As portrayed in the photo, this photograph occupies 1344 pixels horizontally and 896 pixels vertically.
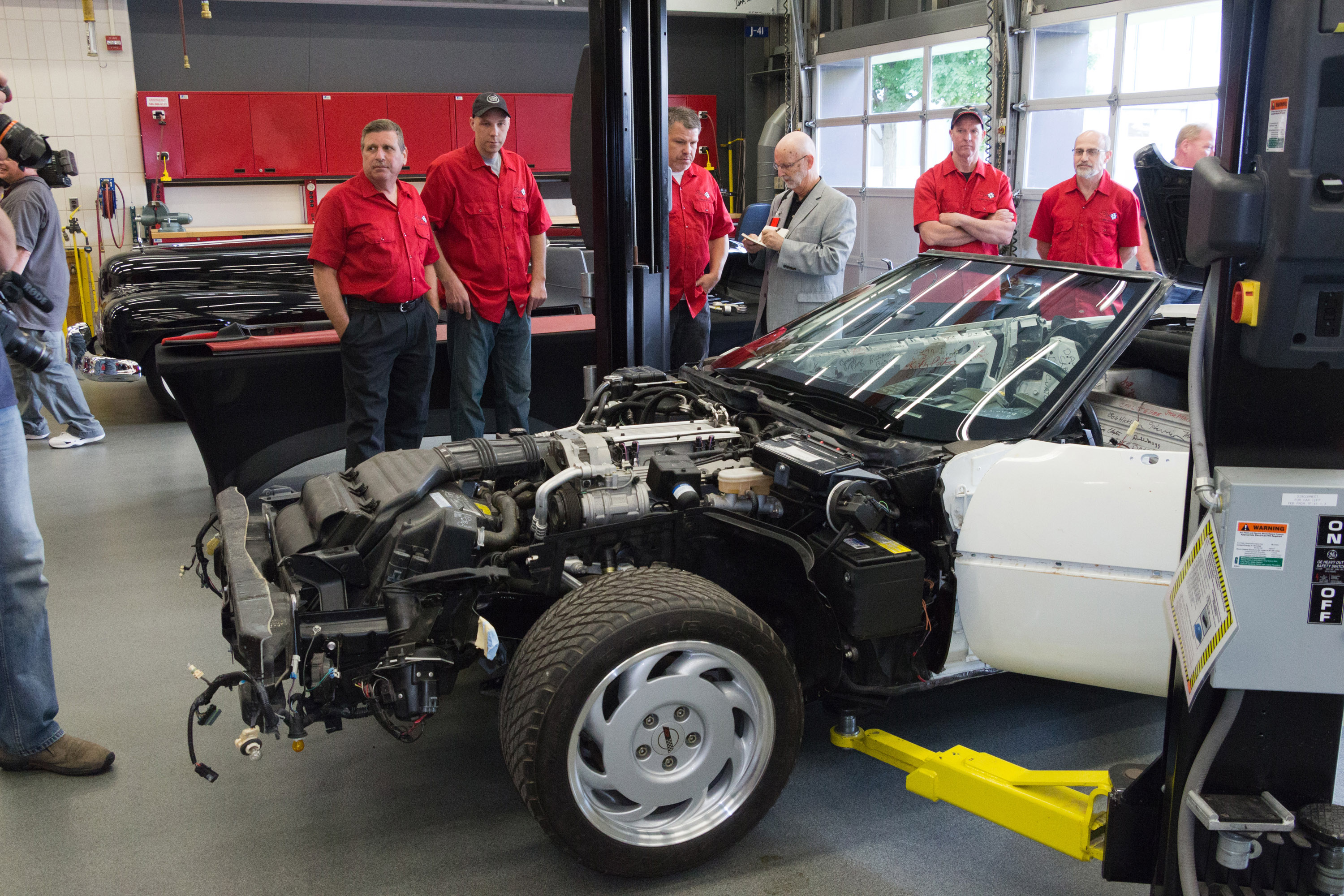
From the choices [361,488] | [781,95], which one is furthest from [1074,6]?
[361,488]

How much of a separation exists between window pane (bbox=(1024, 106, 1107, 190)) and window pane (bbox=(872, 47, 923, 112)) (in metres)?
1.69

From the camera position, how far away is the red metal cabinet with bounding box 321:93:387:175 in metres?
11.2

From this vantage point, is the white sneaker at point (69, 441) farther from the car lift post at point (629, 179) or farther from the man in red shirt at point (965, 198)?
the man in red shirt at point (965, 198)

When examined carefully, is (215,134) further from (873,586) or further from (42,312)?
(873,586)

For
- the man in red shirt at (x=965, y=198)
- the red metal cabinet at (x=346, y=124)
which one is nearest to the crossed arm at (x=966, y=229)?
the man in red shirt at (x=965, y=198)

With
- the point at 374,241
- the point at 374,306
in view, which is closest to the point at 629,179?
the point at 374,241

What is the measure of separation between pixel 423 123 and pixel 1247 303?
11.1 meters

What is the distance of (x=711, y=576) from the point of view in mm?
2770

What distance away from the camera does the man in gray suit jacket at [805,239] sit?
216 inches

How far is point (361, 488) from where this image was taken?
2.80 metres

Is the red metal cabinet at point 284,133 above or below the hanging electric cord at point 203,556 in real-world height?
above

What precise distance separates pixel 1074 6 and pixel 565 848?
30.3 ft

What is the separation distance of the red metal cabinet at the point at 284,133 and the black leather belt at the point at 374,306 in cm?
689

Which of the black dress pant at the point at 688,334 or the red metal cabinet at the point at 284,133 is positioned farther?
the red metal cabinet at the point at 284,133
